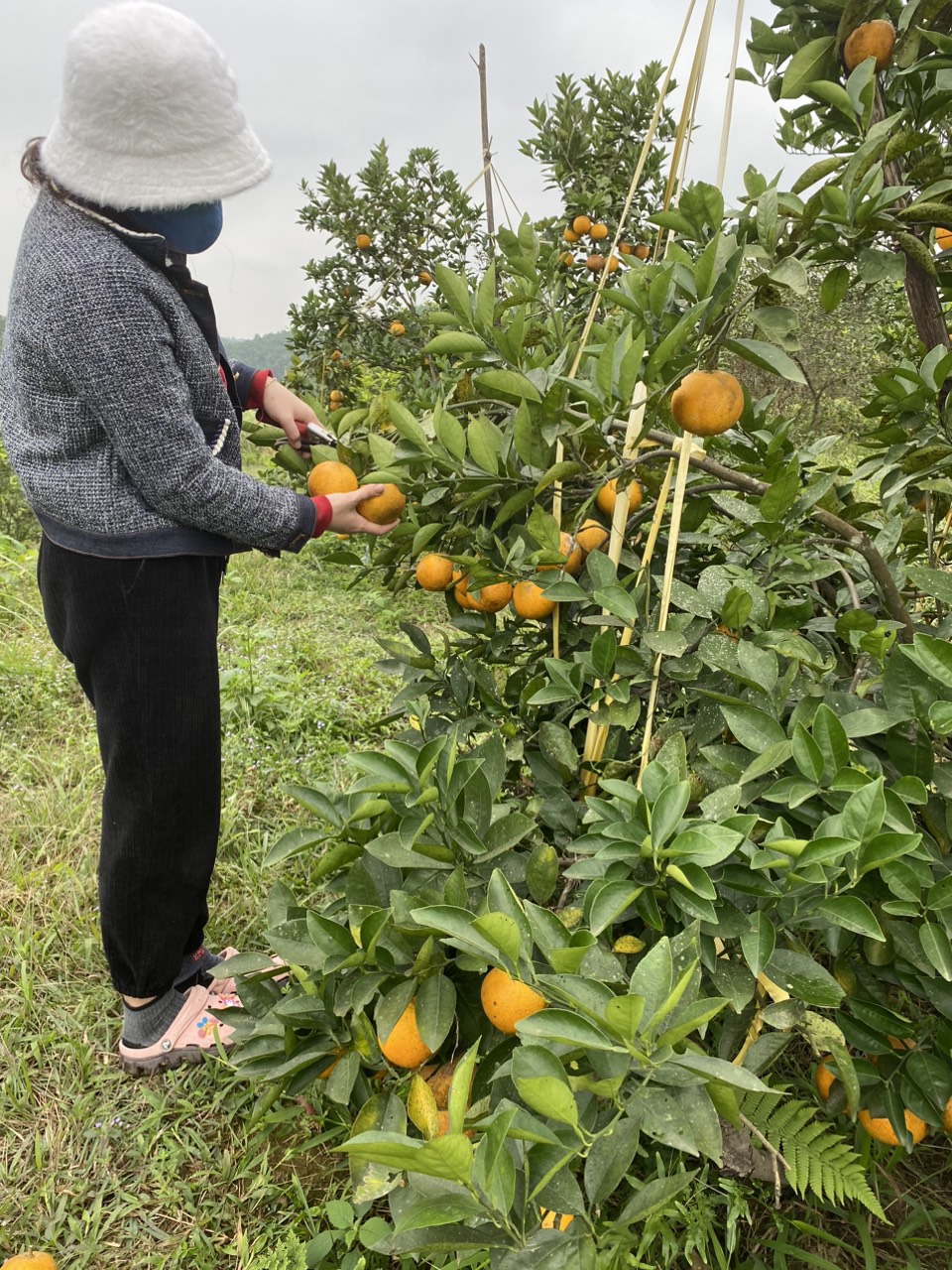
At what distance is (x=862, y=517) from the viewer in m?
1.29

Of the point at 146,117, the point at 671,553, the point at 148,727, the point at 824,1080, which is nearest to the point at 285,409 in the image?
the point at 146,117

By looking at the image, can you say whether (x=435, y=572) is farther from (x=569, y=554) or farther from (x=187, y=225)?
(x=187, y=225)

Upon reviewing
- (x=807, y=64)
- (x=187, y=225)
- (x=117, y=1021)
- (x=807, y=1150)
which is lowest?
(x=117, y=1021)

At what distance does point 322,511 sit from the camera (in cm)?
132

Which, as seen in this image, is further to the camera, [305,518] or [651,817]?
[305,518]

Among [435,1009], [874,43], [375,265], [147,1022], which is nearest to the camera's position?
[435,1009]

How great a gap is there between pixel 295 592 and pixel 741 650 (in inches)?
144

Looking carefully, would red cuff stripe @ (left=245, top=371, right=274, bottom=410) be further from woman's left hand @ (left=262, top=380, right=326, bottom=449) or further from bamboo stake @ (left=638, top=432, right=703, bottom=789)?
bamboo stake @ (left=638, top=432, right=703, bottom=789)

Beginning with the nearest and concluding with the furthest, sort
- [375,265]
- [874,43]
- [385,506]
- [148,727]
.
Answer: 1. [874,43]
2. [385,506]
3. [148,727]
4. [375,265]

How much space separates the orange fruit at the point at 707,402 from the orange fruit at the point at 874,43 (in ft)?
1.97

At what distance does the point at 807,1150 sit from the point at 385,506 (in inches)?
40.5

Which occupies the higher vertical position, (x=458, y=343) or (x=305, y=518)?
(x=458, y=343)

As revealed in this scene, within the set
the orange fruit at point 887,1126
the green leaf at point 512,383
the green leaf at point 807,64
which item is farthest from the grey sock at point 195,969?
the green leaf at point 807,64

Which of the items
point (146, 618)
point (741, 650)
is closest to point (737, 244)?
point (741, 650)
